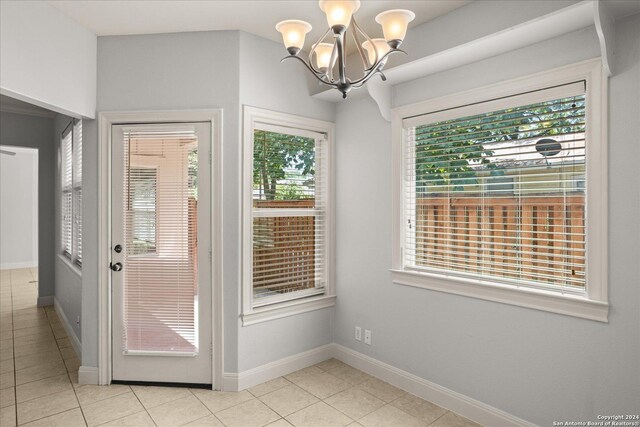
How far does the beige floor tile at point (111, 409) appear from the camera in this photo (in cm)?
245

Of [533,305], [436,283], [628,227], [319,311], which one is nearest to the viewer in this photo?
[628,227]

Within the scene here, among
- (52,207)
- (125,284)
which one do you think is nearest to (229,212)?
(125,284)

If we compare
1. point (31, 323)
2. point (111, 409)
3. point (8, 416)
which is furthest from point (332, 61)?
point (31, 323)

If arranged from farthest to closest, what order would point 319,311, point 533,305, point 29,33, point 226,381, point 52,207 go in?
point 52,207, point 319,311, point 226,381, point 29,33, point 533,305

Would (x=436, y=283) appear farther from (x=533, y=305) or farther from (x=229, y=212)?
(x=229, y=212)

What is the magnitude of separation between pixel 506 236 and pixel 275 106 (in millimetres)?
1945

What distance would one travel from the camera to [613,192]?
190 cm

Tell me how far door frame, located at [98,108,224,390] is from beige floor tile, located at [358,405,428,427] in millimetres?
1141

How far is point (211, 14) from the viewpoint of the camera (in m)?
2.56

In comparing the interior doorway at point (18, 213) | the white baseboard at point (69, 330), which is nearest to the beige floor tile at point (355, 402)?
the white baseboard at point (69, 330)

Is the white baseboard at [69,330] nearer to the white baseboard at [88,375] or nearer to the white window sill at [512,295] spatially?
the white baseboard at [88,375]

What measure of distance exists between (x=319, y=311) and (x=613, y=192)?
7.60 feet

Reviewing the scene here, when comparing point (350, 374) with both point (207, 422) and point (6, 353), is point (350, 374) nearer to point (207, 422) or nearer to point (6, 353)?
point (207, 422)

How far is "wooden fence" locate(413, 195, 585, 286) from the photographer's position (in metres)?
2.11
